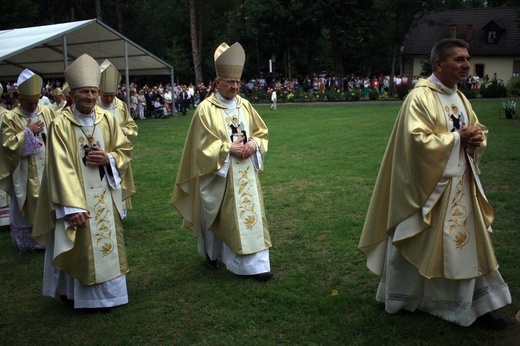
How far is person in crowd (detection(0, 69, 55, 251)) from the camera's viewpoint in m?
7.45

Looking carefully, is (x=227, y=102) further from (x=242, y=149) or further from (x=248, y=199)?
(x=248, y=199)

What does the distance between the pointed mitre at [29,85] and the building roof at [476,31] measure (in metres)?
45.1

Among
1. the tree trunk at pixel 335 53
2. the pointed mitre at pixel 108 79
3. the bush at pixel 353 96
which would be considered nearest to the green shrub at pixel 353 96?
the bush at pixel 353 96

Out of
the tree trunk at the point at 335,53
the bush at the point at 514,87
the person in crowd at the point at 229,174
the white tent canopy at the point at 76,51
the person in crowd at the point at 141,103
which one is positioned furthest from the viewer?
the tree trunk at the point at 335,53

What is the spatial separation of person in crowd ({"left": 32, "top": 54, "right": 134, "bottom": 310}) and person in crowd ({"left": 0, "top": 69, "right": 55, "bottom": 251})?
2.51 m

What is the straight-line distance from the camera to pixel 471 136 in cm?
430

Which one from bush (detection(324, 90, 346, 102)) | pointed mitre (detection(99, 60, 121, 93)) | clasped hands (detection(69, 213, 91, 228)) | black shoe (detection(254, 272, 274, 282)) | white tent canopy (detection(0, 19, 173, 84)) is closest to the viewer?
clasped hands (detection(69, 213, 91, 228))

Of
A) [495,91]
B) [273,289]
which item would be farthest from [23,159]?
[495,91]

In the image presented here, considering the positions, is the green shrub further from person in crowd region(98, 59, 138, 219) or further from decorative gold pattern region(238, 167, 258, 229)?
decorative gold pattern region(238, 167, 258, 229)

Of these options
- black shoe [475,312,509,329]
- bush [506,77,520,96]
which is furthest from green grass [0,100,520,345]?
bush [506,77,520,96]

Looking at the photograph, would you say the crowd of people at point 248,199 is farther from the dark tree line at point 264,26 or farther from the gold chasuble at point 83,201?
the dark tree line at point 264,26

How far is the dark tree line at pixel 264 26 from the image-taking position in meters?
40.2

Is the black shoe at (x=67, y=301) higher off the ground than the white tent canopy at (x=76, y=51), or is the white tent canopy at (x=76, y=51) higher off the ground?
the white tent canopy at (x=76, y=51)

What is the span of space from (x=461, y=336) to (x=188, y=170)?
11.5 feet
